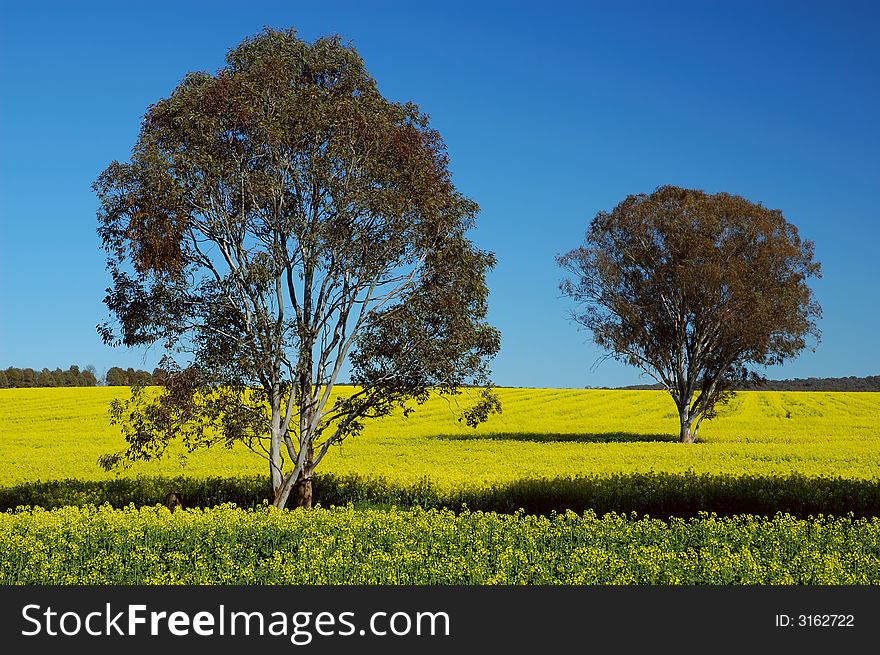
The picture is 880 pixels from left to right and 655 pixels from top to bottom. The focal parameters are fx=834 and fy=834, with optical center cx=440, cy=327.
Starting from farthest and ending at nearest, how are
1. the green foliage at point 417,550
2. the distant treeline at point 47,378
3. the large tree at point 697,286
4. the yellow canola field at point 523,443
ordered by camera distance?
the distant treeline at point 47,378 → the large tree at point 697,286 → the yellow canola field at point 523,443 → the green foliage at point 417,550

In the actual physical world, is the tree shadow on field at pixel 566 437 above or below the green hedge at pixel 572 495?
above

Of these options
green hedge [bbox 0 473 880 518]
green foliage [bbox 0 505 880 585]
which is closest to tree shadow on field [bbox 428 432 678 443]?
green hedge [bbox 0 473 880 518]

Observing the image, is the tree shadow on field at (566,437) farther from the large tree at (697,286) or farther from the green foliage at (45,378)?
the green foliage at (45,378)

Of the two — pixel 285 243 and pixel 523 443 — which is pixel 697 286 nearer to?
pixel 523 443

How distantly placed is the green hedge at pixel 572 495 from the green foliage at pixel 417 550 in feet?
15.4

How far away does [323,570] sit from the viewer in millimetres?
11531

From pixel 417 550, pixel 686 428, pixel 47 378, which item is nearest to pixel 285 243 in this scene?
pixel 417 550

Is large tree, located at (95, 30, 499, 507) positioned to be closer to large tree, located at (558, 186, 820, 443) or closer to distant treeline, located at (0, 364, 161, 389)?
large tree, located at (558, 186, 820, 443)

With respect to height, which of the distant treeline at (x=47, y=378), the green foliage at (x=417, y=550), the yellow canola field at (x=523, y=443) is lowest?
the green foliage at (x=417, y=550)

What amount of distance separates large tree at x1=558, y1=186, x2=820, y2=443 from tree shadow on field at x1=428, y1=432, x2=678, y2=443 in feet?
9.11

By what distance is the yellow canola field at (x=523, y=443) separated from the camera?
88.0 feet

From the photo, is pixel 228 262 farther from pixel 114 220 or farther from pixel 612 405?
pixel 612 405

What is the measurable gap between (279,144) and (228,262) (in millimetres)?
2916

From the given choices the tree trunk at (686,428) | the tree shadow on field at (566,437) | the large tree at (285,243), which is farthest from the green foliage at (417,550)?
the tree trunk at (686,428)
